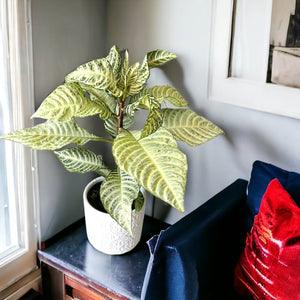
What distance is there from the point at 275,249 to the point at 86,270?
26.4 inches

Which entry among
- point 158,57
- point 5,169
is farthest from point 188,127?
point 5,169

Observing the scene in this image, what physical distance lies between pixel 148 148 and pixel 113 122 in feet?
0.95

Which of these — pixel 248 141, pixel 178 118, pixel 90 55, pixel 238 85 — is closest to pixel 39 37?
pixel 90 55

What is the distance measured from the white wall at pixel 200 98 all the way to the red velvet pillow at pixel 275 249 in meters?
0.26

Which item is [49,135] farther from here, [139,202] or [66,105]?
[139,202]

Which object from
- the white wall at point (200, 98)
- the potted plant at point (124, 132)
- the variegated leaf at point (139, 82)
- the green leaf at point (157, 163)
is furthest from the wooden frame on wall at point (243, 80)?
the green leaf at point (157, 163)

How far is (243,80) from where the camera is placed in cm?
154

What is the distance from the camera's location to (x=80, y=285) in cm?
161

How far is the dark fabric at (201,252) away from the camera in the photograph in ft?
4.08

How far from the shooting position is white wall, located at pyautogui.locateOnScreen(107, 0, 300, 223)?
1551 mm

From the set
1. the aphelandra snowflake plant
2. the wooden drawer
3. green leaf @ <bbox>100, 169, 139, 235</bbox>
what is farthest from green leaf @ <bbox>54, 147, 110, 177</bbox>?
the wooden drawer

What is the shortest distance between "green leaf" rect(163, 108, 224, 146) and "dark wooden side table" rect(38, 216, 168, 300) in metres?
0.49

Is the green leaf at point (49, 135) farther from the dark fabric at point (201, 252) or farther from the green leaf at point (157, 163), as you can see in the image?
the dark fabric at point (201, 252)

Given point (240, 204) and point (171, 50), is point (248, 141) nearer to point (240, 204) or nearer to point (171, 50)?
point (240, 204)
